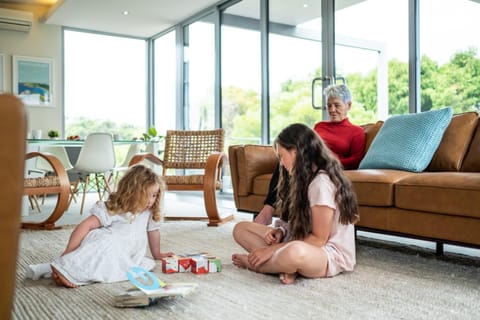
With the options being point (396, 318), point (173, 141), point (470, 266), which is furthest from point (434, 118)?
point (173, 141)

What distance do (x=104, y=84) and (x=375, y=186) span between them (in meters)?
6.04

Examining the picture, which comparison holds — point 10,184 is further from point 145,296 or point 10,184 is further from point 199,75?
point 199,75

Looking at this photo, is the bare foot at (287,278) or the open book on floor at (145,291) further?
the bare foot at (287,278)

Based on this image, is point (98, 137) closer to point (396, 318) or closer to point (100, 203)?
point (100, 203)

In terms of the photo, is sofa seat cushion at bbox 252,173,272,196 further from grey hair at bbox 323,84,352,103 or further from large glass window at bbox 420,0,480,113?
large glass window at bbox 420,0,480,113

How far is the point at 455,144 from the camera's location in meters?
2.63

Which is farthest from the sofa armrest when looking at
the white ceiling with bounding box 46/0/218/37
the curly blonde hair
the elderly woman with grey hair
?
the white ceiling with bounding box 46/0/218/37

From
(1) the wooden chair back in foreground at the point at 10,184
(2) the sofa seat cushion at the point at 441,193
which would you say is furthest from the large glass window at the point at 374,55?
(1) the wooden chair back in foreground at the point at 10,184

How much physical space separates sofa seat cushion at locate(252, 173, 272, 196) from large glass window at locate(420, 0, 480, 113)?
1562mm

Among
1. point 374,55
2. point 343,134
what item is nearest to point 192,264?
point 343,134

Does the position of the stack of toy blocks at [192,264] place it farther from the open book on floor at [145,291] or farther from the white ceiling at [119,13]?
the white ceiling at [119,13]

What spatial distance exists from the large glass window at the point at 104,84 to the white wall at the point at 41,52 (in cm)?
14

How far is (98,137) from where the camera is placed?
4.58 metres

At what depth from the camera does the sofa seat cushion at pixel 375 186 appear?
2.26 m
